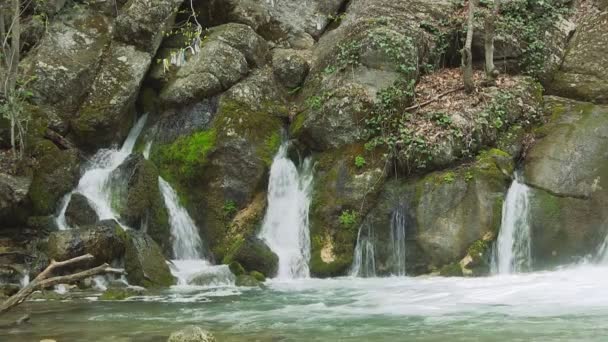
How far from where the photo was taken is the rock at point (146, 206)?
13445mm

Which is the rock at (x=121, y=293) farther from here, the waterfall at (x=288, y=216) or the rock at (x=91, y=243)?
the waterfall at (x=288, y=216)

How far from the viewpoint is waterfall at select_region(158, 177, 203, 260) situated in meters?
13.6

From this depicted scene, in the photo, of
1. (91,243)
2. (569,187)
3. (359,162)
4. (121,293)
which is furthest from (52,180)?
(569,187)

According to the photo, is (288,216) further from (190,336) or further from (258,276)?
(190,336)

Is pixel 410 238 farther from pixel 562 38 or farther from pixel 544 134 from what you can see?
pixel 562 38

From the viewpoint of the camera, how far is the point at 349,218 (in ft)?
41.9

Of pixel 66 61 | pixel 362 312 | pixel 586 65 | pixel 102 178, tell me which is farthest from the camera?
pixel 66 61

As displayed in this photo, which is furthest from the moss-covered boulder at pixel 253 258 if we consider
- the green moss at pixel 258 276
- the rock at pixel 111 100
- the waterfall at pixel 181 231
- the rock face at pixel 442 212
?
the rock at pixel 111 100

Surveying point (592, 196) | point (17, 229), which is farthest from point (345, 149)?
point (17, 229)

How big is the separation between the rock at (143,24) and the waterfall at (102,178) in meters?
1.94

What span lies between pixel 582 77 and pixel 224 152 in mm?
8709

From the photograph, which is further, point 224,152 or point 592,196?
point 224,152

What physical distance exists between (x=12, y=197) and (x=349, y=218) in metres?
6.95

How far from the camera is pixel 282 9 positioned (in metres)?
19.1
